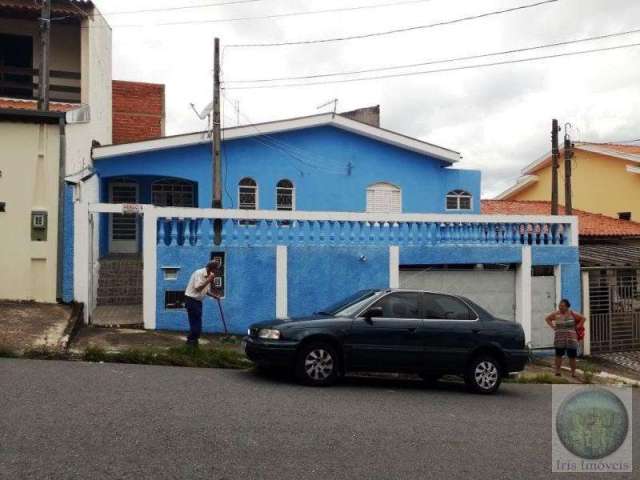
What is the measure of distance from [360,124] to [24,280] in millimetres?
9532

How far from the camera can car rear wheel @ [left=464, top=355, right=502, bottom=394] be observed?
30.0 ft

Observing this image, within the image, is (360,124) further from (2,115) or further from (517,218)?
(2,115)

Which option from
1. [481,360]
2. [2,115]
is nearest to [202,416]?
[481,360]

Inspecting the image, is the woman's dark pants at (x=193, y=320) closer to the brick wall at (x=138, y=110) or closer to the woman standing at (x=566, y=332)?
the woman standing at (x=566, y=332)

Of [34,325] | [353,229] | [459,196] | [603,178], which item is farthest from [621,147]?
[34,325]

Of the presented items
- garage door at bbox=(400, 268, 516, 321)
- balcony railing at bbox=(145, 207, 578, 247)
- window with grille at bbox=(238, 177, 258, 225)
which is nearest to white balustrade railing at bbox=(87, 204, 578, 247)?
balcony railing at bbox=(145, 207, 578, 247)

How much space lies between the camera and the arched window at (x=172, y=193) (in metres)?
17.7

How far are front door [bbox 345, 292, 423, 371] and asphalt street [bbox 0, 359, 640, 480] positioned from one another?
0.42 m

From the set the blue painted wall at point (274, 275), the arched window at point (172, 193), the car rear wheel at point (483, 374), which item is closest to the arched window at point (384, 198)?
the blue painted wall at point (274, 275)

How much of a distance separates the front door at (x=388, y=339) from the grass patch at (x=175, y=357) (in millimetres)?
1903

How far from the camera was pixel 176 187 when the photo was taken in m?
17.8

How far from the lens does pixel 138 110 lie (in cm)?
2116

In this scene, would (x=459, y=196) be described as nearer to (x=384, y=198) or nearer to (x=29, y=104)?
(x=384, y=198)

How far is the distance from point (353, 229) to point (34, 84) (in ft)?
35.5
